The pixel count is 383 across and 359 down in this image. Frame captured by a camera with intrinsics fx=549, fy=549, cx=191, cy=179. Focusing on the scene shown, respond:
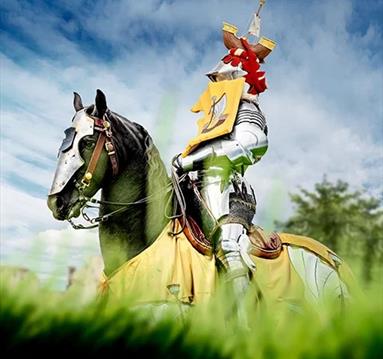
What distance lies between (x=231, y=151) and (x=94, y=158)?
3.05ft

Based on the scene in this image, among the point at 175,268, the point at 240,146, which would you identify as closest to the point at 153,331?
the point at 175,268

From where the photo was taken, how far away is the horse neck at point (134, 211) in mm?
3516

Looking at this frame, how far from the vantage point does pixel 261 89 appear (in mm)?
4438

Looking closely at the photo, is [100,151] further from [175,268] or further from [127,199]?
[175,268]

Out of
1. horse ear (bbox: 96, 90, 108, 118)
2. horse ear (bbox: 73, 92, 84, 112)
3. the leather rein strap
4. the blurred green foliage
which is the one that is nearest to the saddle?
the leather rein strap

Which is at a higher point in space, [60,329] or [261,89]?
[261,89]

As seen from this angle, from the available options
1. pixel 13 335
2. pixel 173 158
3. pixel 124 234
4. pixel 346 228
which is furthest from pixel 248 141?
pixel 13 335

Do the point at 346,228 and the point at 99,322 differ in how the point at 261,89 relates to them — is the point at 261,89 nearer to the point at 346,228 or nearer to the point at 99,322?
the point at 346,228

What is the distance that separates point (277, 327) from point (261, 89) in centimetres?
369

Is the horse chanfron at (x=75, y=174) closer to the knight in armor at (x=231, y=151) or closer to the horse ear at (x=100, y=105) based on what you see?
the horse ear at (x=100, y=105)

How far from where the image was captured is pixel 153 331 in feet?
2.80

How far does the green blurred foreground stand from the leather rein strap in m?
2.65

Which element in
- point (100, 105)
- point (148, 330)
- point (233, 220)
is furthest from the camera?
point (100, 105)

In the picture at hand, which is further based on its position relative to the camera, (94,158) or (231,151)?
(231,151)
